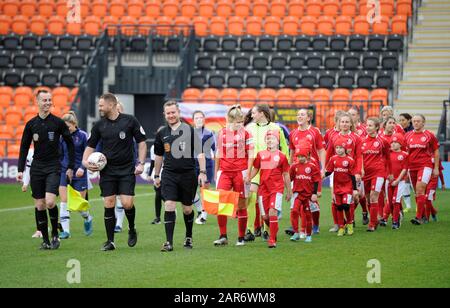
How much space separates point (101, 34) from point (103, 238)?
18.3 metres

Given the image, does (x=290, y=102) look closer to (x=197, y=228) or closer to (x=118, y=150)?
(x=197, y=228)

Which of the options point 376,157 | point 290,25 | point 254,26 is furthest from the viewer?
point 254,26

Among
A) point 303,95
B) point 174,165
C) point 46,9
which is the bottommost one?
point 303,95

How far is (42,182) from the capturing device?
504 inches

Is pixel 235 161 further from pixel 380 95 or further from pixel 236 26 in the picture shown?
pixel 236 26

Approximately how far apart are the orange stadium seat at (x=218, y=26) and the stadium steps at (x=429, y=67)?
21.9ft

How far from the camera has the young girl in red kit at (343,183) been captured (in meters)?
14.5

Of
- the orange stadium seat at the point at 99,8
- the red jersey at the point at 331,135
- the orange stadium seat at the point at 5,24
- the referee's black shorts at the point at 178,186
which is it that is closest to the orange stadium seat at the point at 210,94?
the orange stadium seat at the point at 99,8

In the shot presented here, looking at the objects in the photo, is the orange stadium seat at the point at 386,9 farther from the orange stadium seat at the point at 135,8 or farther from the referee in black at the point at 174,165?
the referee in black at the point at 174,165

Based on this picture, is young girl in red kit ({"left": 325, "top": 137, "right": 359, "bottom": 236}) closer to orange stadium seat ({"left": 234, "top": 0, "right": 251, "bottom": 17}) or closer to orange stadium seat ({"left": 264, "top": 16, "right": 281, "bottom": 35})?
orange stadium seat ({"left": 264, "top": 16, "right": 281, "bottom": 35})

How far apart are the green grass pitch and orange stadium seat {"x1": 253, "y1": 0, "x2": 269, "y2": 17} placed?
17.9 meters

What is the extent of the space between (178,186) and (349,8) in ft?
70.4

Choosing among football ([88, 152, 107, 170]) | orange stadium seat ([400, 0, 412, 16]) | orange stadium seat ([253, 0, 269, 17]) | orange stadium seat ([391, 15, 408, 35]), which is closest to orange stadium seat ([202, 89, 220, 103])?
orange stadium seat ([253, 0, 269, 17])

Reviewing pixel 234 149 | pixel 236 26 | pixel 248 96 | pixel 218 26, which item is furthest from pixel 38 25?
pixel 234 149
